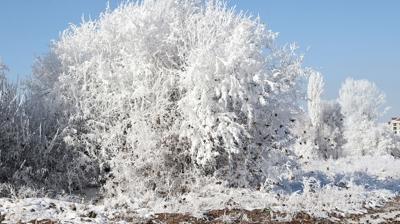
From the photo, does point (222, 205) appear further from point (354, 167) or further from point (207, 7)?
point (354, 167)

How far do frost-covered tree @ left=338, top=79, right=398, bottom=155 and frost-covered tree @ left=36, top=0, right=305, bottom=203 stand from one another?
38.2 metres

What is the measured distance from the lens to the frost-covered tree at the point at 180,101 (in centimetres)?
1786

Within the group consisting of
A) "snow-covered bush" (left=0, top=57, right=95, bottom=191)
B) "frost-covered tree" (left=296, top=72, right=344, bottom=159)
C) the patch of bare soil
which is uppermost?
"frost-covered tree" (left=296, top=72, right=344, bottom=159)

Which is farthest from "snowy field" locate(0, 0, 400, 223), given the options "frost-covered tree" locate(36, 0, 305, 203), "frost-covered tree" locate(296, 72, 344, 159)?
"frost-covered tree" locate(296, 72, 344, 159)

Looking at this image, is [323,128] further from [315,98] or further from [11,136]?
[11,136]

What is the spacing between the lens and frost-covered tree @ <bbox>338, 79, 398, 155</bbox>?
184 feet

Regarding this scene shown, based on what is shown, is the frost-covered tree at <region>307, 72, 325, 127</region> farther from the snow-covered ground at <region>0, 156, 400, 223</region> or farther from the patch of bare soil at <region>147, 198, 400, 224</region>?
the patch of bare soil at <region>147, 198, 400, 224</region>

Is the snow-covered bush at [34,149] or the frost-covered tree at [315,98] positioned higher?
the frost-covered tree at [315,98]

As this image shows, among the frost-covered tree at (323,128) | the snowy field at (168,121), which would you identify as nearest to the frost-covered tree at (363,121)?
the frost-covered tree at (323,128)

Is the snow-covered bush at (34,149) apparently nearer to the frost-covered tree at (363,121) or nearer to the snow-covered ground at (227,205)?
the snow-covered ground at (227,205)

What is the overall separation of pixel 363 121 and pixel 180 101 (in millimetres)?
42186

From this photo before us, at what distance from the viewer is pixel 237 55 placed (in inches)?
693

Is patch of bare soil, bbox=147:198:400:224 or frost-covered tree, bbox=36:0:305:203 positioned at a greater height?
frost-covered tree, bbox=36:0:305:203

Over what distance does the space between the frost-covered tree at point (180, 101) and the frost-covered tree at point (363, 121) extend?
125 feet
